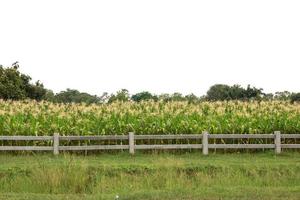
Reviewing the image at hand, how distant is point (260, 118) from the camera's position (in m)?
24.6

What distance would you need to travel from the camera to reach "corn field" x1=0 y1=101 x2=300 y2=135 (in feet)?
77.0

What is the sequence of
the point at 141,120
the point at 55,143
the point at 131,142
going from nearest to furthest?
the point at 55,143
the point at 131,142
the point at 141,120

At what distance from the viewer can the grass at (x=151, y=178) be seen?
14.3 meters

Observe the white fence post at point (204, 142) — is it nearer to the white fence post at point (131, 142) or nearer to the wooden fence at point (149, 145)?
the wooden fence at point (149, 145)

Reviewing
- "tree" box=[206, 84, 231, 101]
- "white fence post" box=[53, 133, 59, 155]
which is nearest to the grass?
"white fence post" box=[53, 133, 59, 155]

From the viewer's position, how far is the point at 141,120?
78.8 feet

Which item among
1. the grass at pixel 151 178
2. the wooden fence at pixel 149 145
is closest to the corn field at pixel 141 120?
the wooden fence at pixel 149 145

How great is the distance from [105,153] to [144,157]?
1778 millimetres

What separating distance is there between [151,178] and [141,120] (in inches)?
288

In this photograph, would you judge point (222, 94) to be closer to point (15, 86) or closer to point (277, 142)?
point (15, 86)

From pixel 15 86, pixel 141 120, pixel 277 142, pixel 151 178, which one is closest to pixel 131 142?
pixel 141 120

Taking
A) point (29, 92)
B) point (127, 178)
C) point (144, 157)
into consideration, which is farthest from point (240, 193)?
point (29, 92)

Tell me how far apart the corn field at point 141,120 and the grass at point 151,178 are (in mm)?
2844

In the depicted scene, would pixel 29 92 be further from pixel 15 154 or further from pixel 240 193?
pixel 240 193
